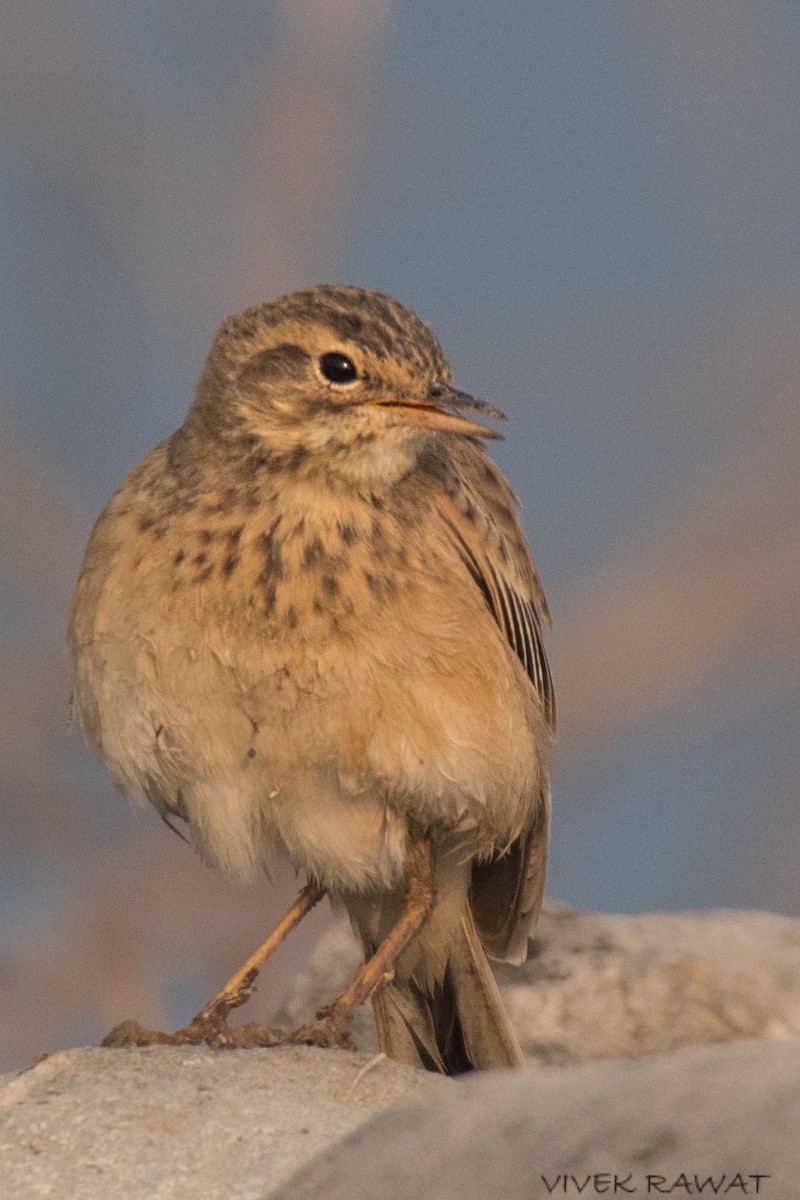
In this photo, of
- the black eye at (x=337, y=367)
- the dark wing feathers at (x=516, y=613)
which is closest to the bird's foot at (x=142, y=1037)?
the dark wing feathers at (x=516, y=613)

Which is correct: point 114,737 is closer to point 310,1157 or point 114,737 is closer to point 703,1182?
point 310,1157

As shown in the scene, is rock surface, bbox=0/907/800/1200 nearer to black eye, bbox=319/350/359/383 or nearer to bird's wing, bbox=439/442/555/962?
bird's wing, bbox=439/442/555/962

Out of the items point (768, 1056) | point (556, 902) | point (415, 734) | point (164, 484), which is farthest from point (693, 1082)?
point (556, 902)

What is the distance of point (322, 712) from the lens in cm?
503

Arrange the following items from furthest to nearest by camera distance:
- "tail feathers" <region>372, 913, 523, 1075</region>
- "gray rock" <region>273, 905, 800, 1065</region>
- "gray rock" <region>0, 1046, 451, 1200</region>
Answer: "gray rock" <region>273, 905, 800, 1065</region>, "tail feathers" <region>372, 913, 523, 1075</region>, "gray rock" <region>0, 1046, 451, 1200</region>

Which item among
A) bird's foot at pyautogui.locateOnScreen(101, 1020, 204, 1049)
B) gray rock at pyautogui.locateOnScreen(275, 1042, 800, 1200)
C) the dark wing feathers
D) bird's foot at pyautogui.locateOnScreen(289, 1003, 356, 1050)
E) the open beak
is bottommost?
bird's foot at pyautogui.locateOnScreen(289, 1003, 356, 1050)

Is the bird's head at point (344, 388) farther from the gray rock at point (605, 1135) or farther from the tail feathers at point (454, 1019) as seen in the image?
the gray rock at point (605, 1135)

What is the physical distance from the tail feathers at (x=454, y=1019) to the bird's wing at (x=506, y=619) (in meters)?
0.10

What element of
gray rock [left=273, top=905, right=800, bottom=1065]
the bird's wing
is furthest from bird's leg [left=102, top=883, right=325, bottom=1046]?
gray rock [left=273, top=905, right=800, bottom=1065]

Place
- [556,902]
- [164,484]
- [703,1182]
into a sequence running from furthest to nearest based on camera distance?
[556,902] < [164,484] < [703,1182]

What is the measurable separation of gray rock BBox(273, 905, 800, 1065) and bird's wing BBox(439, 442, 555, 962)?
0.92m

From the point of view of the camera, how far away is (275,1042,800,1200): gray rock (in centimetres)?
308

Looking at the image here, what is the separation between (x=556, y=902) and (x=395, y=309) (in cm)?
285

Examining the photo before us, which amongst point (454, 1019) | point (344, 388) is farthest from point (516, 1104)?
point (454, 1019)
